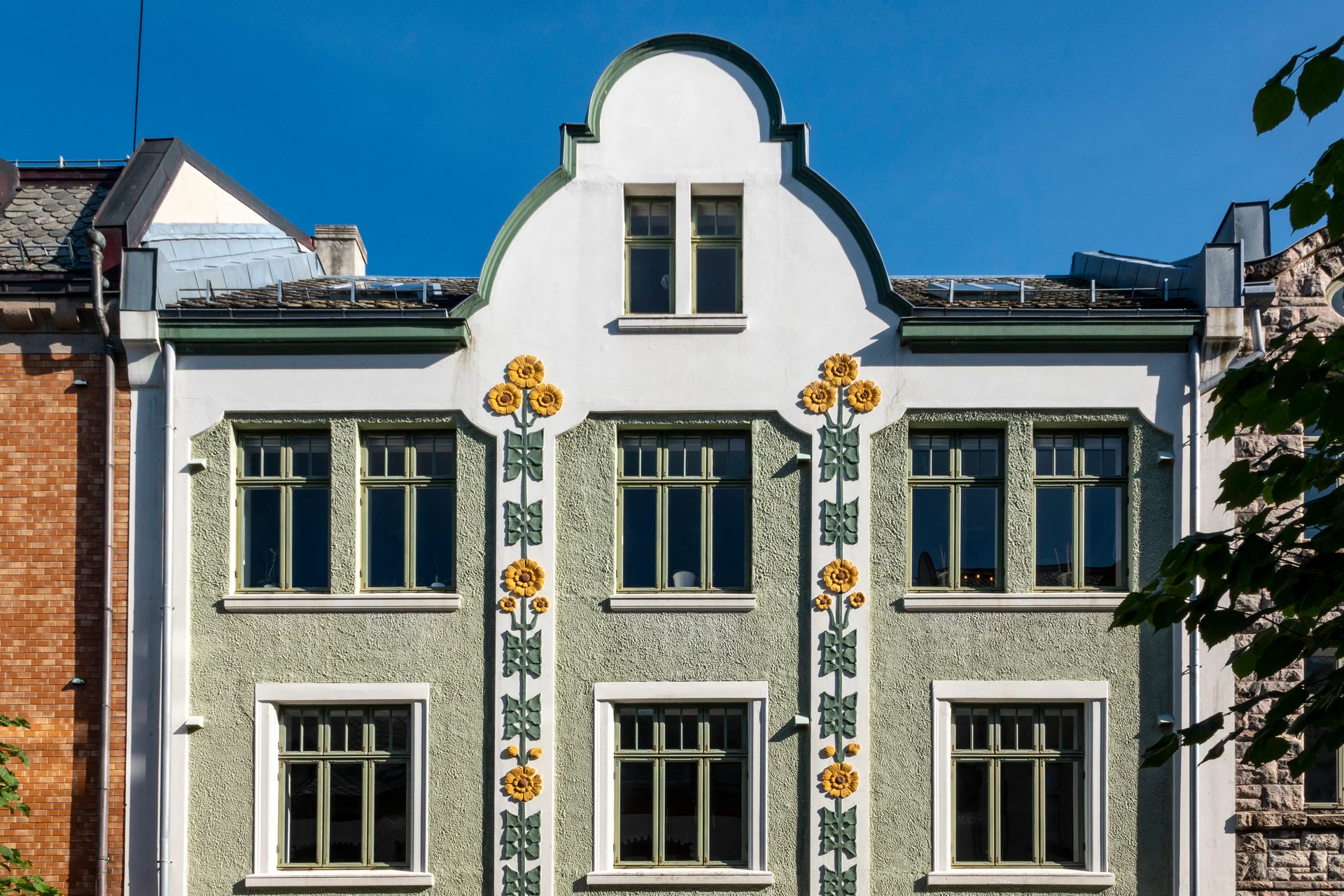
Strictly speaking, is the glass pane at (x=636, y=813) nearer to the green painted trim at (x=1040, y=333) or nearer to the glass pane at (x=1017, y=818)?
the glass pane at (x=1017, y=818)

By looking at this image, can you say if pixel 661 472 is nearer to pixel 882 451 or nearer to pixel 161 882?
pixel 882 451

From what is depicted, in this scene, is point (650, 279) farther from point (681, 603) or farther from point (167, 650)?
point (167, 650)

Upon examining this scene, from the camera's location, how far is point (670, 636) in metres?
11.6

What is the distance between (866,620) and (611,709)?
2884 mm

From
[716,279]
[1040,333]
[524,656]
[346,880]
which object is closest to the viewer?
[346,880]

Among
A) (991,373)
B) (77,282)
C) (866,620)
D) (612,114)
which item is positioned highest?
(612,114)

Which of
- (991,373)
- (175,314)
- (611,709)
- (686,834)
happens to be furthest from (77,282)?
(991,373)

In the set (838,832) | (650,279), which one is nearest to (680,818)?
(838,832)

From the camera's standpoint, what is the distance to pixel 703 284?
479 inches

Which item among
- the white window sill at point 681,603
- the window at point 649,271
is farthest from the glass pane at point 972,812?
the window at point 649,271

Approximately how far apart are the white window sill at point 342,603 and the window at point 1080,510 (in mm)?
6446

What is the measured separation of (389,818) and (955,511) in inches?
274

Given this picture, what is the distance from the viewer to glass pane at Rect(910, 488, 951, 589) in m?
11.9

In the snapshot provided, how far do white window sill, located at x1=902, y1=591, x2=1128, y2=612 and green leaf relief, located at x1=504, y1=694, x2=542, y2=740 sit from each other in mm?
4078
